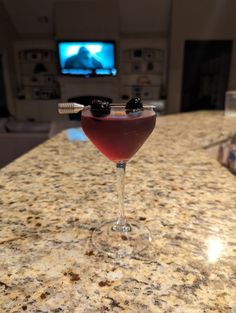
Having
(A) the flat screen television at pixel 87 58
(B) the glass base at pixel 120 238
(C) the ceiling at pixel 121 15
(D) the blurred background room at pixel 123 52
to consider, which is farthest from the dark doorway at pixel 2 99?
(B) the glass base at pixel 120 238

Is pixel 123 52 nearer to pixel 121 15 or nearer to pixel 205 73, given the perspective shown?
pixel 121 15

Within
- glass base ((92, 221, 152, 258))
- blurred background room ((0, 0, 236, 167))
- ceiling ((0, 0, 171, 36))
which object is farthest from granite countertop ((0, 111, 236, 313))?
ceiling ((0, 0, 171, 36))

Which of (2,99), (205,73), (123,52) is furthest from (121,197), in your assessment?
(2,99)

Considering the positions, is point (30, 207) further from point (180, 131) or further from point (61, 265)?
point (180, 131)

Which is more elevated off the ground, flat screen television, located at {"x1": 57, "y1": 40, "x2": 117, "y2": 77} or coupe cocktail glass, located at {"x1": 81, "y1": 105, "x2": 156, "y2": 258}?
flat screen television, located at {"x1": 57, "y1": 40, "x2": 117, "y2": 77}

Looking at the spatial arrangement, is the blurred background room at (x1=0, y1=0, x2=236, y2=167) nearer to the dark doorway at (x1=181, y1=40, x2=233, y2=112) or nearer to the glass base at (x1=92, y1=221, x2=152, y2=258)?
the dark doorway at (x1=181, y1=40, x2=233, y2=112)

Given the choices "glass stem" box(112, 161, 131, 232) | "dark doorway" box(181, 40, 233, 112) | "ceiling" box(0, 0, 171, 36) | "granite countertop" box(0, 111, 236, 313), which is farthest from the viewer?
"dark doorway" box(181, 40, 233, 112)

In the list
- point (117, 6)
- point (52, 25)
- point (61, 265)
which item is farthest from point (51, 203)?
point (52, 25)
